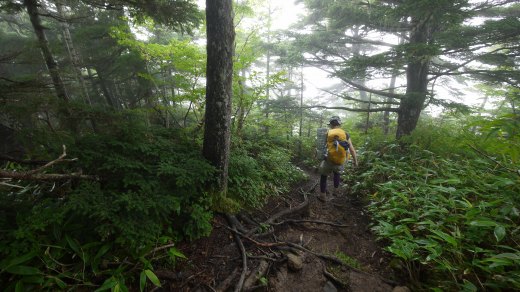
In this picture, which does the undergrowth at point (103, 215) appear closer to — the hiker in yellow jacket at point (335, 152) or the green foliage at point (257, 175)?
the green foliage at point (257, 175)

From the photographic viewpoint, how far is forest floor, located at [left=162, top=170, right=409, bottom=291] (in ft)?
9.91

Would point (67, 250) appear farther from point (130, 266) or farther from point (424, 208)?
point (424, 208)

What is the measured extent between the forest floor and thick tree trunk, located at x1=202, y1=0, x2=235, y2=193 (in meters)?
1.13

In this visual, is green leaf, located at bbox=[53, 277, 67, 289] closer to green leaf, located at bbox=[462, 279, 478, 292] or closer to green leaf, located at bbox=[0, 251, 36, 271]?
green leaf, located at bbox=[0, 251, 36, 271]

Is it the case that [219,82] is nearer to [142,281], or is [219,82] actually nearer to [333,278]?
[142,281]

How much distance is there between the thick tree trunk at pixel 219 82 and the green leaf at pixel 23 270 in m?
2.62

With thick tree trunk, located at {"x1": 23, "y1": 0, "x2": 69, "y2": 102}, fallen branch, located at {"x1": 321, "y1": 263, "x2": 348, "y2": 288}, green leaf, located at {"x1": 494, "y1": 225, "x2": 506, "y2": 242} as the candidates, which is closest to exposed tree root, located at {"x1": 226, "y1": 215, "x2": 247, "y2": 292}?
fallen branch, located at {"x1": 321, "y1": 263, "x2": 348, "y2": 288}

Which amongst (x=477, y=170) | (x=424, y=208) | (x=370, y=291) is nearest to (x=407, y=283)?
(x=370, y=291)

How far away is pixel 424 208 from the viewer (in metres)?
3.90

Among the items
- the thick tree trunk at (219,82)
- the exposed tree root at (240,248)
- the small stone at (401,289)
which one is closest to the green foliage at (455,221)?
the small stone at (401,289)

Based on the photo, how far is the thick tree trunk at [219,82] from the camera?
377 cm

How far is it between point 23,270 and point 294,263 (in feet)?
10.7

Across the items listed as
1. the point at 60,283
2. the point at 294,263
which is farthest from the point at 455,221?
the point at 60,283

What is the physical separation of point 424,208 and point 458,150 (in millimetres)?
3507
